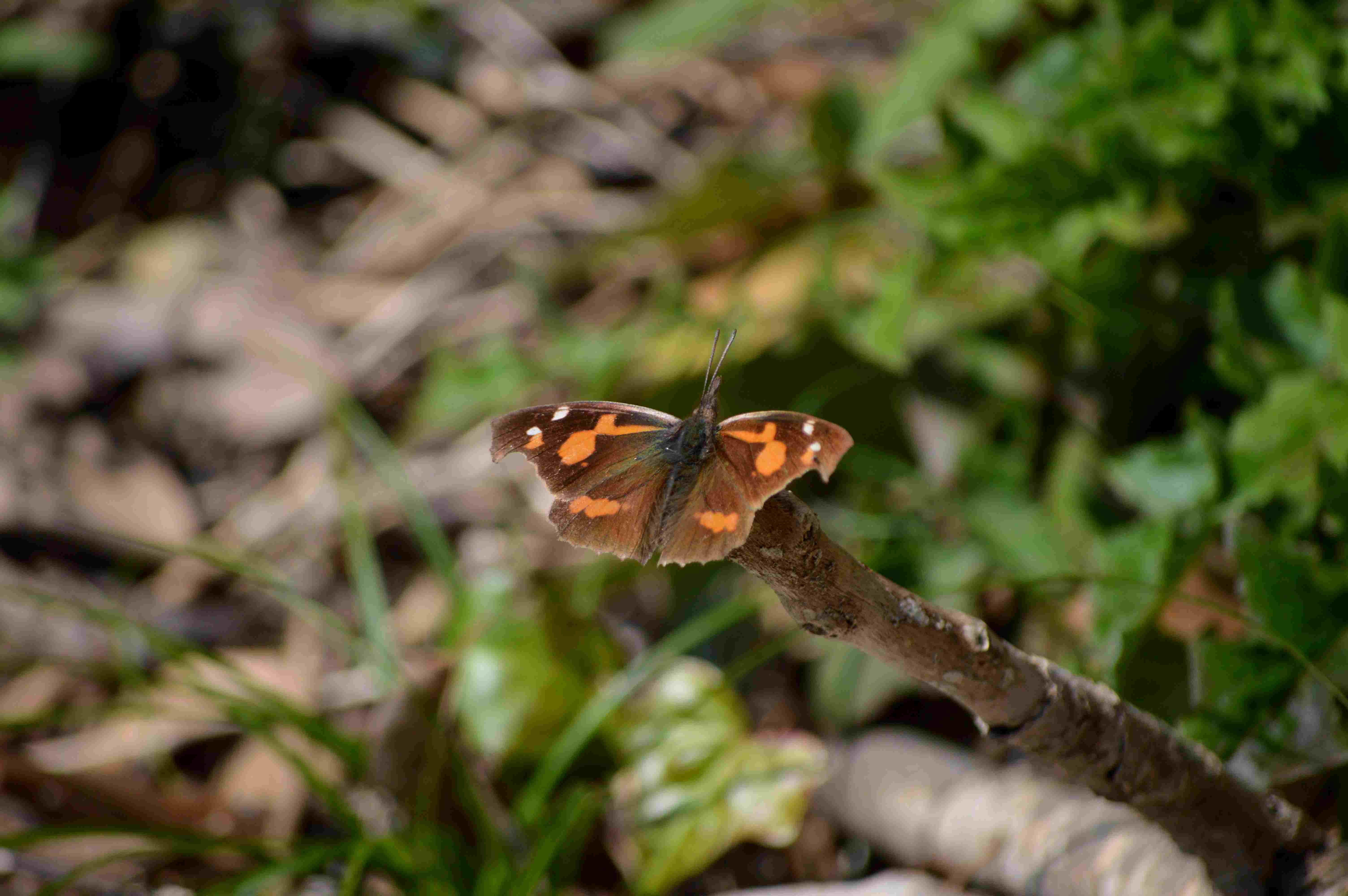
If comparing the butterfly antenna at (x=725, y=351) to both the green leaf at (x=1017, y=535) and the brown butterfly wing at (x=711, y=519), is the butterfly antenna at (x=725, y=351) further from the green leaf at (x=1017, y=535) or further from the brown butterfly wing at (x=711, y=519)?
the green leaf at (x=1017, y=535)

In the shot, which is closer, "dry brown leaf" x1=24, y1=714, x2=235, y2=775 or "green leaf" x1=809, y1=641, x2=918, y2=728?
"green leaf" x1=809, y1=641, x2=918, y2=728

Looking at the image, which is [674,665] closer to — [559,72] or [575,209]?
A: [575,209]

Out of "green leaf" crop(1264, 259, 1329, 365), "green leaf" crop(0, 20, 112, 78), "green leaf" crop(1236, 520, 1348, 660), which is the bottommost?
"green leaf" crop(0, 20, 112, 78)

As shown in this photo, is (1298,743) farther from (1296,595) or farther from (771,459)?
(771,459)

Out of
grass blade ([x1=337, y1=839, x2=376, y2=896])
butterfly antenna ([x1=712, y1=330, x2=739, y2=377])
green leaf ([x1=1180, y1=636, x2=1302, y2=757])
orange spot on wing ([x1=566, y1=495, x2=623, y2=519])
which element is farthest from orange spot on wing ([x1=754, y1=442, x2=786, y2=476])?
grass blade ([x1=337, y1=839, x2=376, y2=896])

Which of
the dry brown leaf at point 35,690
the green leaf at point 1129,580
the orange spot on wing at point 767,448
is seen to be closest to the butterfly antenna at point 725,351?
the orange spot on wing at point 767,448

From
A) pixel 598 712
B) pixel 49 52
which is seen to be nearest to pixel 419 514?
pixel 598 712

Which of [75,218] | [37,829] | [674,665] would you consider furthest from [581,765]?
[75,218]

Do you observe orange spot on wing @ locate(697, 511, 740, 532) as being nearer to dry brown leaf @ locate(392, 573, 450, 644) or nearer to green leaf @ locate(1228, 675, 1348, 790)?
green leaf @ locate(1228, 675, 1348, 790)
